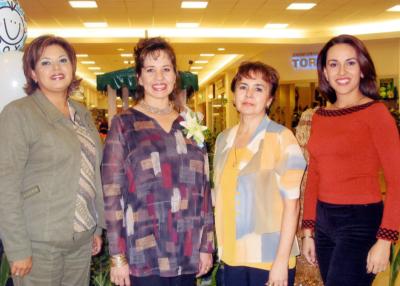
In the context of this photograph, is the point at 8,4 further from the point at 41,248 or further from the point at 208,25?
the point at 208,25

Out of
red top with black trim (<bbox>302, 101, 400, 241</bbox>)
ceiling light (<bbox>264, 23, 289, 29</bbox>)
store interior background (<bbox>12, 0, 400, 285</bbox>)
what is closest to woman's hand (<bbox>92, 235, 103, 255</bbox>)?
red top with black trim (<bbox>302, 101, 400, 241</bbox>)


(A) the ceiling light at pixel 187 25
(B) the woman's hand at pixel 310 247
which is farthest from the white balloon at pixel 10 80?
(A) the ceiling light at pixel 187 25

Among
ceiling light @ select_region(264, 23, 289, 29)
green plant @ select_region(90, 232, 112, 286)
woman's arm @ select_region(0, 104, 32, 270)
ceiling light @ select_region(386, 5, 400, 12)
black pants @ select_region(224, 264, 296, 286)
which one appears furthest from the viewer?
ceiling light @ select_region(264, 23, 289, 29)

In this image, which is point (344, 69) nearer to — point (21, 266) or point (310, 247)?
point (310, 247)

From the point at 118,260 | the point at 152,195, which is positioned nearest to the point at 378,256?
the point at 152,195

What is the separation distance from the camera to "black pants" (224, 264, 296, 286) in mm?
1774

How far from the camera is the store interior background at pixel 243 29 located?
8.69m

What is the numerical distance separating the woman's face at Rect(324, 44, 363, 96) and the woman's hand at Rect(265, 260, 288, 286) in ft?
2.64

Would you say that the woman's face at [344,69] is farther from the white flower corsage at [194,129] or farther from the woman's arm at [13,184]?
the woman's arm at [13,184]

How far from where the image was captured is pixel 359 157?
1757 millimetres

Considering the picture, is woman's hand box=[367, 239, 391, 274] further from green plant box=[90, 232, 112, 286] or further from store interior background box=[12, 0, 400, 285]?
store interior background box=[12, 0, 400, 285]

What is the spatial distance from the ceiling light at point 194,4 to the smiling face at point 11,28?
6.37m

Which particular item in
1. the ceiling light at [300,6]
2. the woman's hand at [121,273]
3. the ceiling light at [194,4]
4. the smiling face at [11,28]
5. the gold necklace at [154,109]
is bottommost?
the woman's hand at [121,273]

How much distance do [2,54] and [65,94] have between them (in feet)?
1.76
